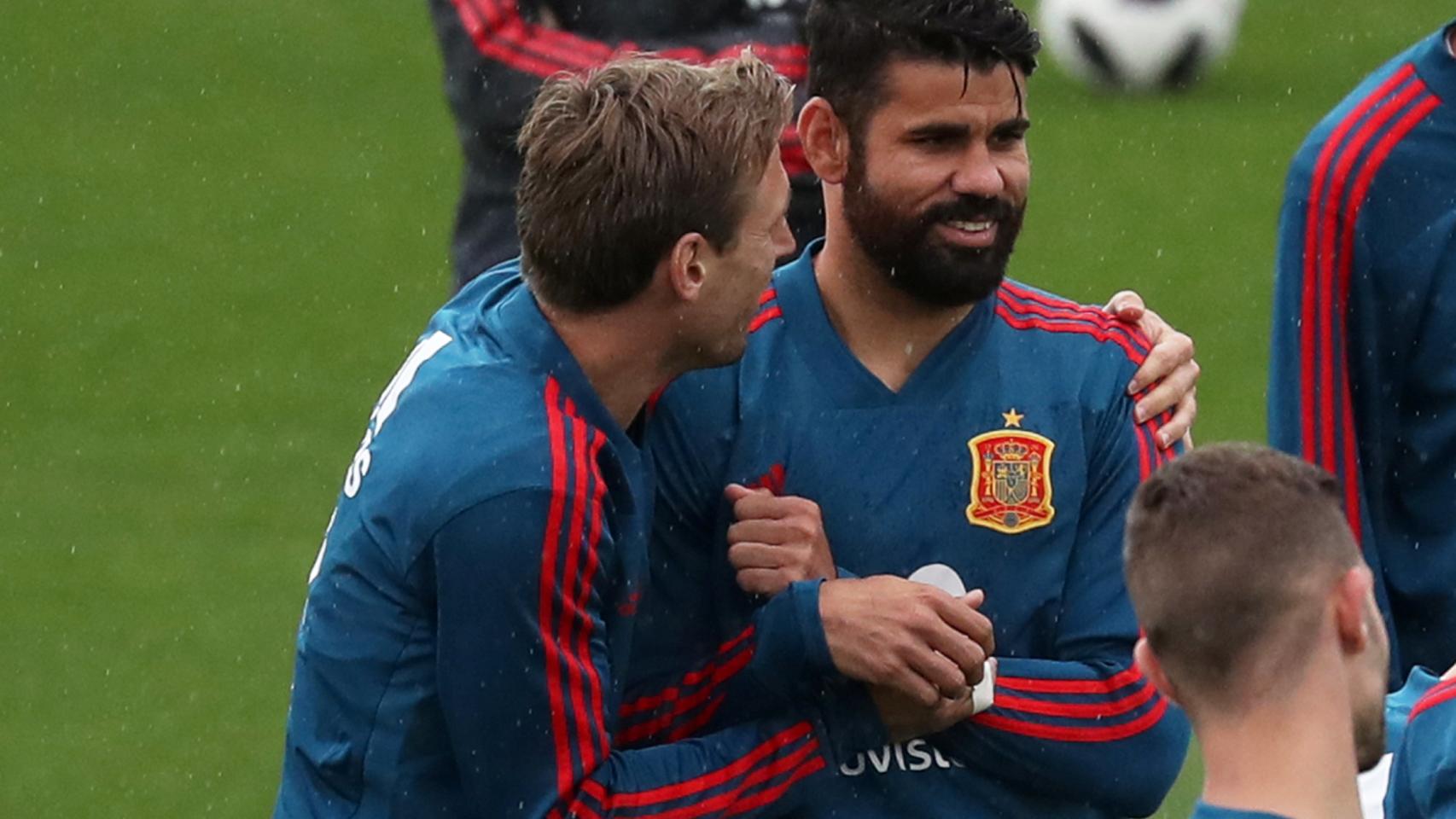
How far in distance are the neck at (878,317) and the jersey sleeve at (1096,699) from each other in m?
0.26

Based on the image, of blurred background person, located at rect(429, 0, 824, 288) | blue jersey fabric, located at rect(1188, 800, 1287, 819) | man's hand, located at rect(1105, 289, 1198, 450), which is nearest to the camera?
blue jersey fabric, located at rect(1188, 800, 1287, 819)

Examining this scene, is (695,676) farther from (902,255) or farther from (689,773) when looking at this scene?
(902,255)

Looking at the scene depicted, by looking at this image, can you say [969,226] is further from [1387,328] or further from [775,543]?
[1387,328]

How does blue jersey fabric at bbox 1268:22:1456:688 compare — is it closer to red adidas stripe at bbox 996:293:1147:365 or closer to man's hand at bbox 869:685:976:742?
red adidas stripe at bbox 996:293:1147:365

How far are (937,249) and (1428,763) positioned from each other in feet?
3.24

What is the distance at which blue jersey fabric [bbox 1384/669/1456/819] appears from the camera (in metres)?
2.94

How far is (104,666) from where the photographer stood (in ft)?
22.9

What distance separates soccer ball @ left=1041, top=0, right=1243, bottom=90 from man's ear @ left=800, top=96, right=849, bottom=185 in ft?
25.3

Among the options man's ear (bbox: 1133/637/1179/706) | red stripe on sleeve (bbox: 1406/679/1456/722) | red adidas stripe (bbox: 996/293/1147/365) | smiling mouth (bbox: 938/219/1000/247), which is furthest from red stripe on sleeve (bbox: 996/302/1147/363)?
man's ear (bbox: 1133/637/1179/706)

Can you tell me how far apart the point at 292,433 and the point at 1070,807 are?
5.45m

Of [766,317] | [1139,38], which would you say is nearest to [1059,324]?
[766,317]

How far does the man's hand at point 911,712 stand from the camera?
3.41 meters

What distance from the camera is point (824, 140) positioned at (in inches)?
146

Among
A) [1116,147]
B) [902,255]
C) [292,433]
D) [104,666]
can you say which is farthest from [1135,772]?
[1116,147]
